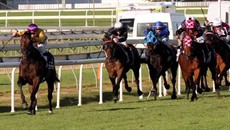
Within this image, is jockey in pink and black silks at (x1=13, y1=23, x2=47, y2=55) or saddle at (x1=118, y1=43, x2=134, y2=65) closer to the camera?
jockey in pink and black silks at (x1=13, y1=23, x2=47, y2=55)

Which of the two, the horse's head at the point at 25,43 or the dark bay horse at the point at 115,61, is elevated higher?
the horse's head at the point at 25,43

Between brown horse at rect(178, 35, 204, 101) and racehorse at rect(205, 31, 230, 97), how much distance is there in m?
1.28

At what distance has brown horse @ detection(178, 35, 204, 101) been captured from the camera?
711 inches

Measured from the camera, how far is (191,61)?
1827cm

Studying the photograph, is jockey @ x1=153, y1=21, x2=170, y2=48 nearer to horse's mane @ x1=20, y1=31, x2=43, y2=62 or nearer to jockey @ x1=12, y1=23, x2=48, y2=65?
jockey @ x1=12, y1=23, x2=48, y2=65

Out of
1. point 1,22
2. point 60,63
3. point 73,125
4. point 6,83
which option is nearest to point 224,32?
point 60,63

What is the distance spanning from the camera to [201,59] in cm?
1839

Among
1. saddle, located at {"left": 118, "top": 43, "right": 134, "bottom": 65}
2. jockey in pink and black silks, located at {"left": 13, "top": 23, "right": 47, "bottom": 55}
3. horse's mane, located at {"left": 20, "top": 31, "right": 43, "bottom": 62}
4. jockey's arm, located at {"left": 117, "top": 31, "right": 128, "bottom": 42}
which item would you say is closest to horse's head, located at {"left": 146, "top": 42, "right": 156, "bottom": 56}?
saddle, located at {"left": 118, "top": 43, "right": 134, "bottom": 65}

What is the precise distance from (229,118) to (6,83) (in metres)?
11.7

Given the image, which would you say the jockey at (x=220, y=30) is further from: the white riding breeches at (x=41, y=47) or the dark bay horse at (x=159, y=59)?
the white riding breeches at (x=41, y=47)

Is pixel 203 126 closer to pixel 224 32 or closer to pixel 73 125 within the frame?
pixel 73 125

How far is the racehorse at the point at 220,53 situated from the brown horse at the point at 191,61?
1279 mm

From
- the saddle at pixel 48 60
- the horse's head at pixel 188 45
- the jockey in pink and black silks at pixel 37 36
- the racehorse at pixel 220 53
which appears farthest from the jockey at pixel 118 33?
the jockey in pink and black silks at pixel 37 36

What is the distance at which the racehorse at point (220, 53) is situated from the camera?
1970 cm
